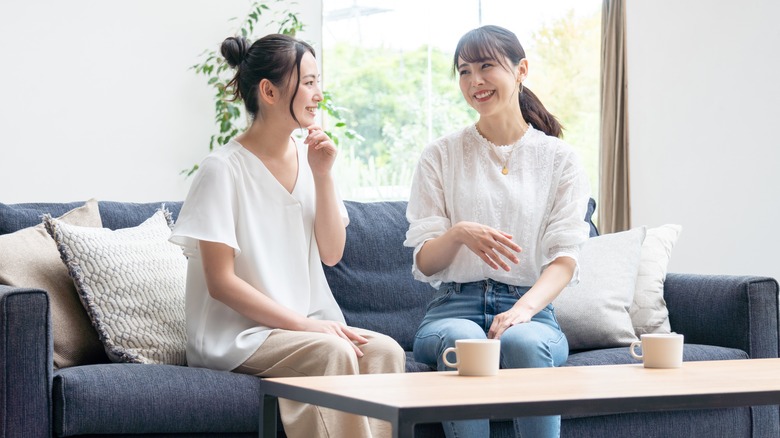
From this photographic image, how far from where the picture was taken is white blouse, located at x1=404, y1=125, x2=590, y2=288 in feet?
7.64

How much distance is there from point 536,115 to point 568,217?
0.36 metres

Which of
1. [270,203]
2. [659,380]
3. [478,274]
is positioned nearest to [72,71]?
[270,203]

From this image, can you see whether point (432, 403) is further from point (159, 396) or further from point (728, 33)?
point (728, 33)

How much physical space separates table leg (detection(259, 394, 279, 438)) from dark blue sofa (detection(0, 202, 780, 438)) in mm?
473

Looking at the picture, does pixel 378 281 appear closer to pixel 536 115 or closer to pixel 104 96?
pixel 536 115

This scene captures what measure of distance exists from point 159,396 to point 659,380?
104cm

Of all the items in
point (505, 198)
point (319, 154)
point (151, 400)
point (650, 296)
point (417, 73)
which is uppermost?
point (417, 73)

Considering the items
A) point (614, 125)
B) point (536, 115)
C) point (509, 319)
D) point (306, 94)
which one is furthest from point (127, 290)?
point (614, 125)

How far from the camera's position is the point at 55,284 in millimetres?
2236

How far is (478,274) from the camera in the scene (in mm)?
2316

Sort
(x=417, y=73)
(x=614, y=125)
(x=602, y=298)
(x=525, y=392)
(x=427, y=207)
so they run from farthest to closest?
1. (x=417, y=73)
2. (x=614, y=125)
3. (x=602, y=298)
4. (x=427, y=207)
5. (x=525, y=392)

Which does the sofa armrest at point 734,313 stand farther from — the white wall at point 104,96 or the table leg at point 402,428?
the white wall at point 104,96

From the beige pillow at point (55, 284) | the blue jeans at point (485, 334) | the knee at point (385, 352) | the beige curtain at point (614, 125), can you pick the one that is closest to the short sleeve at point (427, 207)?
the blue jeans at point (485, 334)

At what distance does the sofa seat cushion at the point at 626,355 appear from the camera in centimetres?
244
